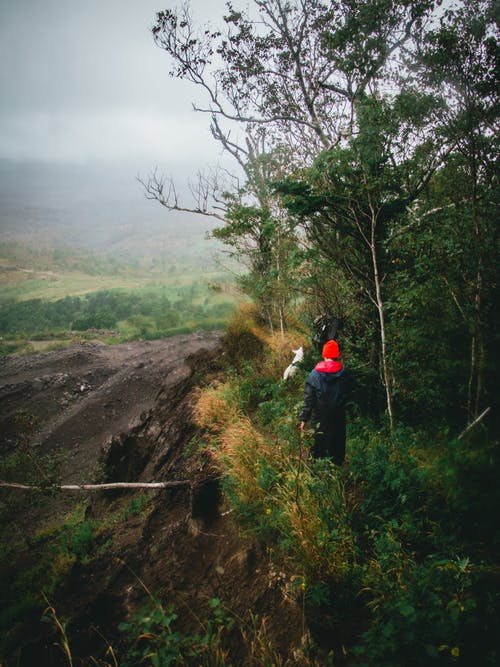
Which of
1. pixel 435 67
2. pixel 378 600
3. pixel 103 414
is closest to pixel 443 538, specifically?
pixel 378 600

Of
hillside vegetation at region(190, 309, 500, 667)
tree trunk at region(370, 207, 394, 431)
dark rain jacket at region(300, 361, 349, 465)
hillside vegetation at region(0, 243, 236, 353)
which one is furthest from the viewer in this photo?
hillside vegetation at region(0, 243, 236, 353)

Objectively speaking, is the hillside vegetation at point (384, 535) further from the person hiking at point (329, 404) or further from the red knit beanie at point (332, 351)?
the red knit beanie at point (332, 351)

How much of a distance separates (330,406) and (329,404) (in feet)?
0.08

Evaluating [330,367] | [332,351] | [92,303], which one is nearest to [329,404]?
[330,367]

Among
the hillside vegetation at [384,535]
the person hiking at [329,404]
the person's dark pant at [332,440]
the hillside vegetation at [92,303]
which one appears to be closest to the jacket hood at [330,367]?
the person hiking at [329,404]

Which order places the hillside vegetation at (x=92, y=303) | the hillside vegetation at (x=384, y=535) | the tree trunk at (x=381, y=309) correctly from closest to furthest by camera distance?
the hillside vegetation at (x=384, y=535), the tree trunk at (x=381, y=309), the hillside vegetation at (x=92, y=303)

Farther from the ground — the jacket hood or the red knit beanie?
the red knit beanie

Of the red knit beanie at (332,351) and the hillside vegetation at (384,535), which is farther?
the red knit beanie at (332,351)

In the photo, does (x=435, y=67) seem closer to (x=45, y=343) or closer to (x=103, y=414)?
(x=103, y=414)

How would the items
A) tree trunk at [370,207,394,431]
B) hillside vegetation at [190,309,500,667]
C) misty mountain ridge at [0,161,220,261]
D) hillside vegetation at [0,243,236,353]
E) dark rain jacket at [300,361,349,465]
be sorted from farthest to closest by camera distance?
misty mountain ridge at [0,161,220,261], hillside vegetation at [0,243,236,353], tree trunk at [370,207,394,431], dark rain jacket at [300,361,349,465], hillside vegetation at [190,309,500,667]

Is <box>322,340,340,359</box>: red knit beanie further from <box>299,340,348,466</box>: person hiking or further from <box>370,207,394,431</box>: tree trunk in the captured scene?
<box>370,207,394,431</box>: tree trunk

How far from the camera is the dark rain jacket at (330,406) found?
11.5ft

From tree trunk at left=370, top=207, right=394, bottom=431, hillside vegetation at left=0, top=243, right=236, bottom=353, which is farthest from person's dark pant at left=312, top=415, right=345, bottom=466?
hillside vegetation at left=0, top=243, right=236, bottom=353

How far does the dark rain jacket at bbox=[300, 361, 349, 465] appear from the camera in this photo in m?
3.51
